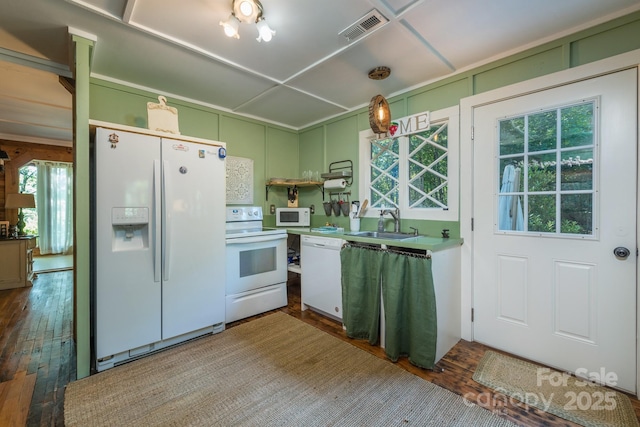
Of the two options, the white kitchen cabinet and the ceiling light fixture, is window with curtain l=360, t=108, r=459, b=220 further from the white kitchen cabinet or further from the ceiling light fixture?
the white kitchen cabinet

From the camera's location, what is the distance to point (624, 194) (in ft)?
5.54

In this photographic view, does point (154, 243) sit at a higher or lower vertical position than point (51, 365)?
higher

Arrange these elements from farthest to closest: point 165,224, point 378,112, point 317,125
Result: point 317,125, point 378,112, point 165,224

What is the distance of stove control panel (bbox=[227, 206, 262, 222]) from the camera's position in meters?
3.21

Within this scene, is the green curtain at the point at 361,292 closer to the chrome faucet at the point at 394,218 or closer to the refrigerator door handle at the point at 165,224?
the chrome faucet at the point at 394,218

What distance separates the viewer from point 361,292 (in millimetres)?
2355

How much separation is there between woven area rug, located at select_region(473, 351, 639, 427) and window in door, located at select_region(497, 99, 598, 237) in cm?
101

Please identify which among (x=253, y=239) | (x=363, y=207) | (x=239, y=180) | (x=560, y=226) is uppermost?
(x=239, y=180)

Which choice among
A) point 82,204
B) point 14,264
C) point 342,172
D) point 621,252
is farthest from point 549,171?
point 14,264

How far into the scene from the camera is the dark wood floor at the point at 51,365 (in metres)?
1.53

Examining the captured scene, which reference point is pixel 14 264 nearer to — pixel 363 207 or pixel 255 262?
pixel 255 262

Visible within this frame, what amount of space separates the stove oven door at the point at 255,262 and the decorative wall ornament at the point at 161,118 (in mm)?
1173

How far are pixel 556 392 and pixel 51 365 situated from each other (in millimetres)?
3591

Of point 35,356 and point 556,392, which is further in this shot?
point 35,356
